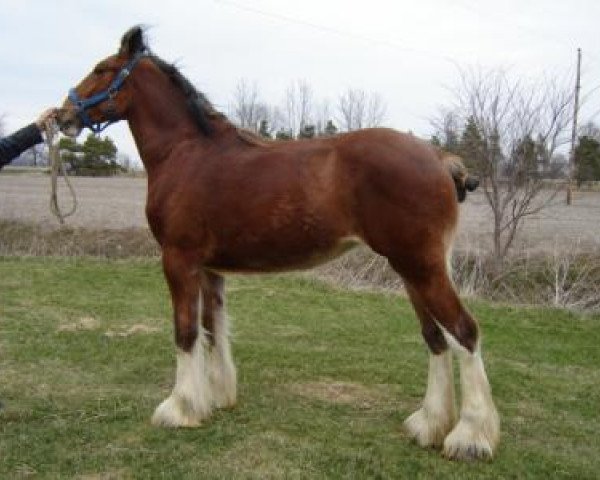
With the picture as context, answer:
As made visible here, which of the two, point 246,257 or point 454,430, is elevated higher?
point 246,257

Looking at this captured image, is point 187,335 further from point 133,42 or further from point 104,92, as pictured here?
point 133,42

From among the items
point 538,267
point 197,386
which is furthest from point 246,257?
point 538,267

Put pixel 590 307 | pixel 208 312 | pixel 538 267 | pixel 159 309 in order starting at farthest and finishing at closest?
pixel 538 267 → pixel 590 307 → pixel 159 309 → pixel 208 312

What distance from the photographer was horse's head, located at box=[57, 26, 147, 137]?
4.65 meters

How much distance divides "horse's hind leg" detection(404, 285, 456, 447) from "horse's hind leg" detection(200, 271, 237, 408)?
4.59 ft

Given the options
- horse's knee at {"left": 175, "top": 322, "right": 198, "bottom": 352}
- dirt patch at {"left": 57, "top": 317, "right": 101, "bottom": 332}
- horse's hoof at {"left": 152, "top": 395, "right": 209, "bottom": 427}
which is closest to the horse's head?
horse's knee at {"left": 175, "top": 322, "right": 198, "bottom": 352}

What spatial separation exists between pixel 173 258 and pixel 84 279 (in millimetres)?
6095

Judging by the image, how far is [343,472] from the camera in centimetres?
379

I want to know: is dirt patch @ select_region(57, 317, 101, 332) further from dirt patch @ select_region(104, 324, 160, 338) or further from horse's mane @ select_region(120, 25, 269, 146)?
horse's mane @ select_region(120, 25, 269, 146)

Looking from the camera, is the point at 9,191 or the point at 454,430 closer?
the point at 454,430

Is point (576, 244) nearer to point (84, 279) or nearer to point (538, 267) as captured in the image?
point (538, 267)

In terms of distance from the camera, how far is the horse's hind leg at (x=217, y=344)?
15.9 feet

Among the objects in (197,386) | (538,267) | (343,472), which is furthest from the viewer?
(538,267)

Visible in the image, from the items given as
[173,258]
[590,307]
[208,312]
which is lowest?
[590,307]
